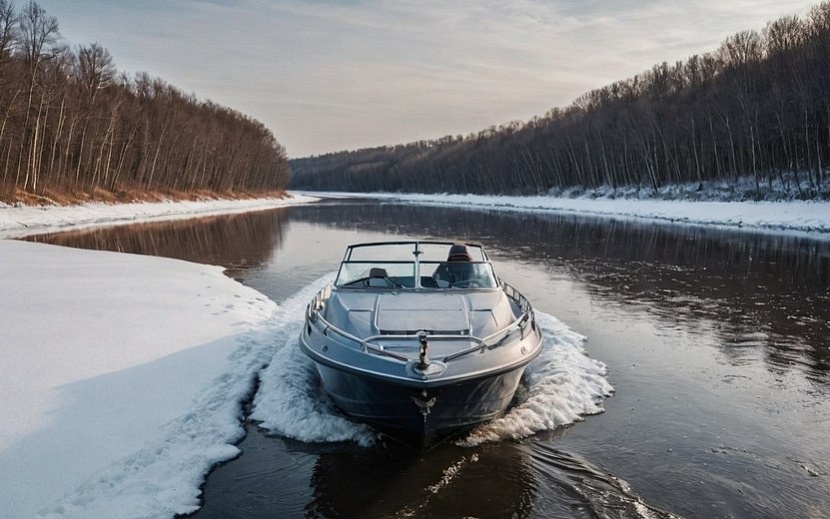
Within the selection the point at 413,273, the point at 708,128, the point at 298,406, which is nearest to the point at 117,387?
the point at 298,406

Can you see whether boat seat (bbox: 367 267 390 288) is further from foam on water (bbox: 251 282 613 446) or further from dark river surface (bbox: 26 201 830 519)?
dark river surface (bbox: 26 201 830 519)

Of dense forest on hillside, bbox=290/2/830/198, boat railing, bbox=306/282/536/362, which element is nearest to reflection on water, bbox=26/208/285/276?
boat railing, bbox=306/282/536/362

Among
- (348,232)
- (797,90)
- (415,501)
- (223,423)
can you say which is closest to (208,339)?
(223,423)

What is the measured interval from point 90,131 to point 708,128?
2345 inches

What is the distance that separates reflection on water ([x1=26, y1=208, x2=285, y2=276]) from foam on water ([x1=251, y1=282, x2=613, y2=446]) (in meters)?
10.5

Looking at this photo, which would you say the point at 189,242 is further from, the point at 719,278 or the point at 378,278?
the point at 719,278

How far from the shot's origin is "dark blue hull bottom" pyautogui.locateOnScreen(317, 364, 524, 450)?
17.6 feet

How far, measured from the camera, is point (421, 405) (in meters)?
5.29

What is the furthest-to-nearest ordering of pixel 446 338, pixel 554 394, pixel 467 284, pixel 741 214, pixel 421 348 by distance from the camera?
pixel 741 214
pixel 467 284
pixel 554 394
pixel 446 338
pixel 421 348

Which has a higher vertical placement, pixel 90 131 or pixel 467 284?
Result: pixel 90 131

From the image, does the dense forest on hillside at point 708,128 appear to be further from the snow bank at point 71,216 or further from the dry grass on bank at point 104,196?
the dry grass on bank at point 104,196

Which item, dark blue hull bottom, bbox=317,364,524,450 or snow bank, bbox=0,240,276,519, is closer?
snow bank, bbox=0,240,276,519

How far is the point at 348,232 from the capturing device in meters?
33.2

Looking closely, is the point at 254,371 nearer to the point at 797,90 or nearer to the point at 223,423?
the point at 223,423
